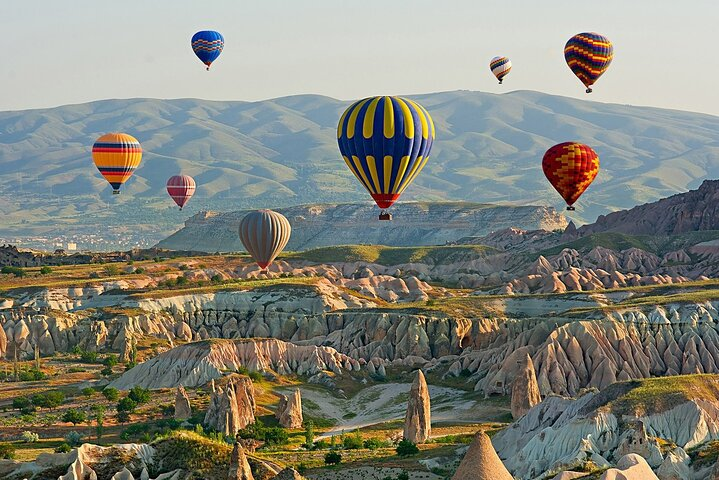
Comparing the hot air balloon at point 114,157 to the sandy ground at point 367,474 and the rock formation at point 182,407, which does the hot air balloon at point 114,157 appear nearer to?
the rock formation at point 182,407

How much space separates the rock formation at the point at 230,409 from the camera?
104 metres

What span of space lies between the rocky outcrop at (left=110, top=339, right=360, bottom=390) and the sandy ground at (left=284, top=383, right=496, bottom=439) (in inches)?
269

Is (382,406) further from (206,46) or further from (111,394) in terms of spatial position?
(206,46)

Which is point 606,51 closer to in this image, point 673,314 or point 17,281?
point 673,314

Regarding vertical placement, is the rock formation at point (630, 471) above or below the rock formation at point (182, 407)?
above

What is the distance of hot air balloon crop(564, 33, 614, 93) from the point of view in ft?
522

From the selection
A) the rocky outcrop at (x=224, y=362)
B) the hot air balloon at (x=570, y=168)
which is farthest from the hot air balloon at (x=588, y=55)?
the rocky outcrop at (x=224, y=362)

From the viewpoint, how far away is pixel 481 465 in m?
52.0

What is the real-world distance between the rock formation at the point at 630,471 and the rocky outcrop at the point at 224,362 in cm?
6556

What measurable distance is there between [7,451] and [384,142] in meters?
39.4

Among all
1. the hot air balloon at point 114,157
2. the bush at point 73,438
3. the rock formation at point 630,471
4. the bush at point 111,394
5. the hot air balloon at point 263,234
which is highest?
the hot air balloon at point 114,157

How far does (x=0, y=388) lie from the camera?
127625 mm

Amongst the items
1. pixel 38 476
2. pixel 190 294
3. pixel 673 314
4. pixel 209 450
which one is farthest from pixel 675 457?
pixel 190 294

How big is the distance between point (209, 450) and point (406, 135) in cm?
5579
